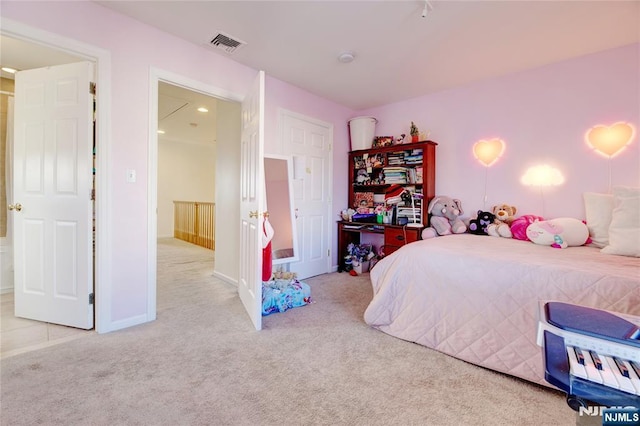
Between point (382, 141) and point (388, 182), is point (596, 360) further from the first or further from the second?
point (382, 141)

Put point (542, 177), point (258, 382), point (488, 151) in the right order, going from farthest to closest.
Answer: point (488, 151) → point (542, 177) → point (258, 382)

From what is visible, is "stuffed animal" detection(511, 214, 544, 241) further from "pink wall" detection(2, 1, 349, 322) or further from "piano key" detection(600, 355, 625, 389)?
"pink wall" detection(2, 1, 349, 322)

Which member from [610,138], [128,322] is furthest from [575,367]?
[610,138]

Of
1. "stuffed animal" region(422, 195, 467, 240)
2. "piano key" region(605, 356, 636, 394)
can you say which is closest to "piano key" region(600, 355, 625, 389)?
"piano key" region(605, 356, 636, 394)

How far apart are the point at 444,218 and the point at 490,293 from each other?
5.31 feet

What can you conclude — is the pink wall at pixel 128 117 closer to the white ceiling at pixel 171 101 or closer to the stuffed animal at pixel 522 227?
the white ceiling at pixel 171 101

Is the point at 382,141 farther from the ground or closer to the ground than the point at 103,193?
farther from the ground

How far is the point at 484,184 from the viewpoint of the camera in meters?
3.23

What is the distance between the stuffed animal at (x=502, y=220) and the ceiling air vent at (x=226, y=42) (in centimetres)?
299

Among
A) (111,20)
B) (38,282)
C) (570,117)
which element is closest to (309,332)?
(38,282)

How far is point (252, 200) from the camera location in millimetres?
2457

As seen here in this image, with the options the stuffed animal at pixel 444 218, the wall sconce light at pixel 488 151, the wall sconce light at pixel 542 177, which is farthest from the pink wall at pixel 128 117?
the wall sconce light at pixel 542 177

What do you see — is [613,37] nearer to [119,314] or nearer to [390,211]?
[390,211]

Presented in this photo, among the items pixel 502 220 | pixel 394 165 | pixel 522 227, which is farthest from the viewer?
pixel 394 165
